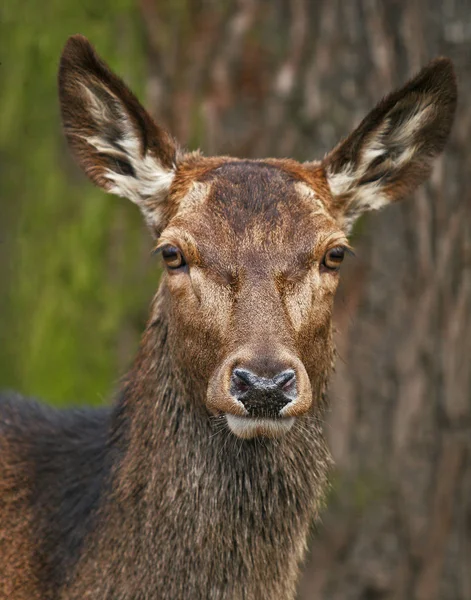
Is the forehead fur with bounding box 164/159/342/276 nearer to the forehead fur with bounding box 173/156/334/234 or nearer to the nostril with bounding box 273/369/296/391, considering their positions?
the forehead fur with bounding box 173/156/334/234

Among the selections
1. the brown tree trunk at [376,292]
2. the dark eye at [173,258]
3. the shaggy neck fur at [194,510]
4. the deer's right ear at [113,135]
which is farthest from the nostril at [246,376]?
the brown tree trunk at [376,292]

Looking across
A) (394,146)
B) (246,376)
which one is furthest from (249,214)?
(394,146)

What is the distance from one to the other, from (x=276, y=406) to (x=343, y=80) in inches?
212

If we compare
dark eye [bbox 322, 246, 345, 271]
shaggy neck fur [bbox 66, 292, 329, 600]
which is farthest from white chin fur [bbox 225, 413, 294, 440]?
dark eye [bbox 322, 246, 345, 271]

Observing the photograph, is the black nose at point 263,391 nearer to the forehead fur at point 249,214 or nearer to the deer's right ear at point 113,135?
the forehead fur at point 249,214

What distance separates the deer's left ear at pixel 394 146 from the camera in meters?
7.38

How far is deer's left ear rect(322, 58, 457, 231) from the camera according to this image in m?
7.38

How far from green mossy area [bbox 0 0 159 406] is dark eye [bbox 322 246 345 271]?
182 inches

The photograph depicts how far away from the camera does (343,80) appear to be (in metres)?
10.5

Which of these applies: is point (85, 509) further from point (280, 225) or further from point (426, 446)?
point (426, 446)

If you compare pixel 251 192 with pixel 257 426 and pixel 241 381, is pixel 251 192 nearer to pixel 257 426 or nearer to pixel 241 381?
pixel 241 381

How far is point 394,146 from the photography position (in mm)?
7801

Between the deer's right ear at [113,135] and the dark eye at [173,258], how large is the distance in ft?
2.25

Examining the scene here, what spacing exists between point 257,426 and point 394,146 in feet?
8.95
